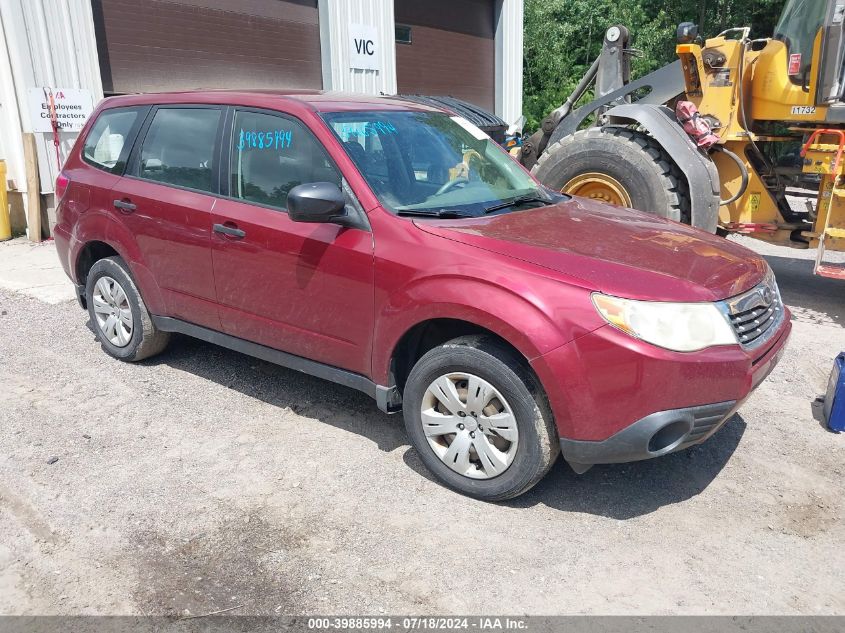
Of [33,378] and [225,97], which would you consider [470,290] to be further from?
[33,378]

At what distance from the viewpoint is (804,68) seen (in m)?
6.34

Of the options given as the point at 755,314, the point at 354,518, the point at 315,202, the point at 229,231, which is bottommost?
the point at 354,518

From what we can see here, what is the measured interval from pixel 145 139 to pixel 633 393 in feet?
11.6

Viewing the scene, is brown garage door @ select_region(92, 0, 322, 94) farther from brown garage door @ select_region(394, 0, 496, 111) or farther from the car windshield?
the car windshield

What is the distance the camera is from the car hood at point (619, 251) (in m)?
3.08

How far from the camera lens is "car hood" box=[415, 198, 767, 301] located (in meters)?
3.08

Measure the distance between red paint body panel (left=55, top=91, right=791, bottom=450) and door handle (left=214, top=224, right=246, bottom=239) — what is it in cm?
4

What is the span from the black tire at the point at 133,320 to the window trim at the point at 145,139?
657mm

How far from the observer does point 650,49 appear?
63.9ft

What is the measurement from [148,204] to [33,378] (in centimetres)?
161

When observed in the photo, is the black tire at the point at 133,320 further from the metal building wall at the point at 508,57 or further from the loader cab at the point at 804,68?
the metal building wall at the point at 508,57

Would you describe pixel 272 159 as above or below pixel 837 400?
above

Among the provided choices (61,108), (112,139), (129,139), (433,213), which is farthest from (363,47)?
(433,213)

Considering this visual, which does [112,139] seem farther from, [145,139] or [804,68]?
[804,68]
